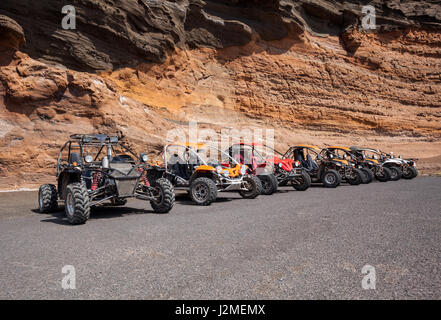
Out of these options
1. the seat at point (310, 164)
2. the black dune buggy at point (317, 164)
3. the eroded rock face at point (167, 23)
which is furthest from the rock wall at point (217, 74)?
the seat at point (310, 164)

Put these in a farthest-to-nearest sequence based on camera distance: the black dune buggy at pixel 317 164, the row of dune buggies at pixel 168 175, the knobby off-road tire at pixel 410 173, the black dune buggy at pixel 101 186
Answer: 1. the knobby off-road tire at pixel 410 173
2. the black dune buggy at pixel 317 164
3. the row of dune buggies at pixel 168 175
4. the black dune buggy at pixel 101 186

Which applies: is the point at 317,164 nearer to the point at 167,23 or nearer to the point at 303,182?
the point at 303,182

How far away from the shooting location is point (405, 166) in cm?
1772

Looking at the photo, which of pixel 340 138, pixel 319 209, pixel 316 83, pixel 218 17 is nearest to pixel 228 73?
pixel 218 17

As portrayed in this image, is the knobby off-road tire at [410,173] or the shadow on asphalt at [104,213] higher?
the knobby off-road tire at [410,173]

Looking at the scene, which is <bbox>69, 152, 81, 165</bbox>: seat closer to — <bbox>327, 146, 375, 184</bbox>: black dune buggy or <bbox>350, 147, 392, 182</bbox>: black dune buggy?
<bbox>327, 146, 375, 184</bbox>: black dune buggy

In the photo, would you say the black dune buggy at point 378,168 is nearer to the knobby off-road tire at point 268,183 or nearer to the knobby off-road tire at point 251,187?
the knobby off-road tire at point 268,183

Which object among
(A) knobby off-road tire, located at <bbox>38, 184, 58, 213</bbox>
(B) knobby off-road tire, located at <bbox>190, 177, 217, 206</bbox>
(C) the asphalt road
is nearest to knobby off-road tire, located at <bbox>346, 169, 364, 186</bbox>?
(C) the asphalt road

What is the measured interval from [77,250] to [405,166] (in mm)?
17905

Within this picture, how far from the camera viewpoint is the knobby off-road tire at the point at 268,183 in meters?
11.2

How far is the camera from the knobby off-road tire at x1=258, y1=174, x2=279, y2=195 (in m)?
11.2

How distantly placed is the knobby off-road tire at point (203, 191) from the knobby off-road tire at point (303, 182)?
4.82m

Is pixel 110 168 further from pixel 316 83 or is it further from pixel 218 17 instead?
pixel 316 83

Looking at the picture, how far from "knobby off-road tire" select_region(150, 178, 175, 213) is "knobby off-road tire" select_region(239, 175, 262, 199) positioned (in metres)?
3.28
